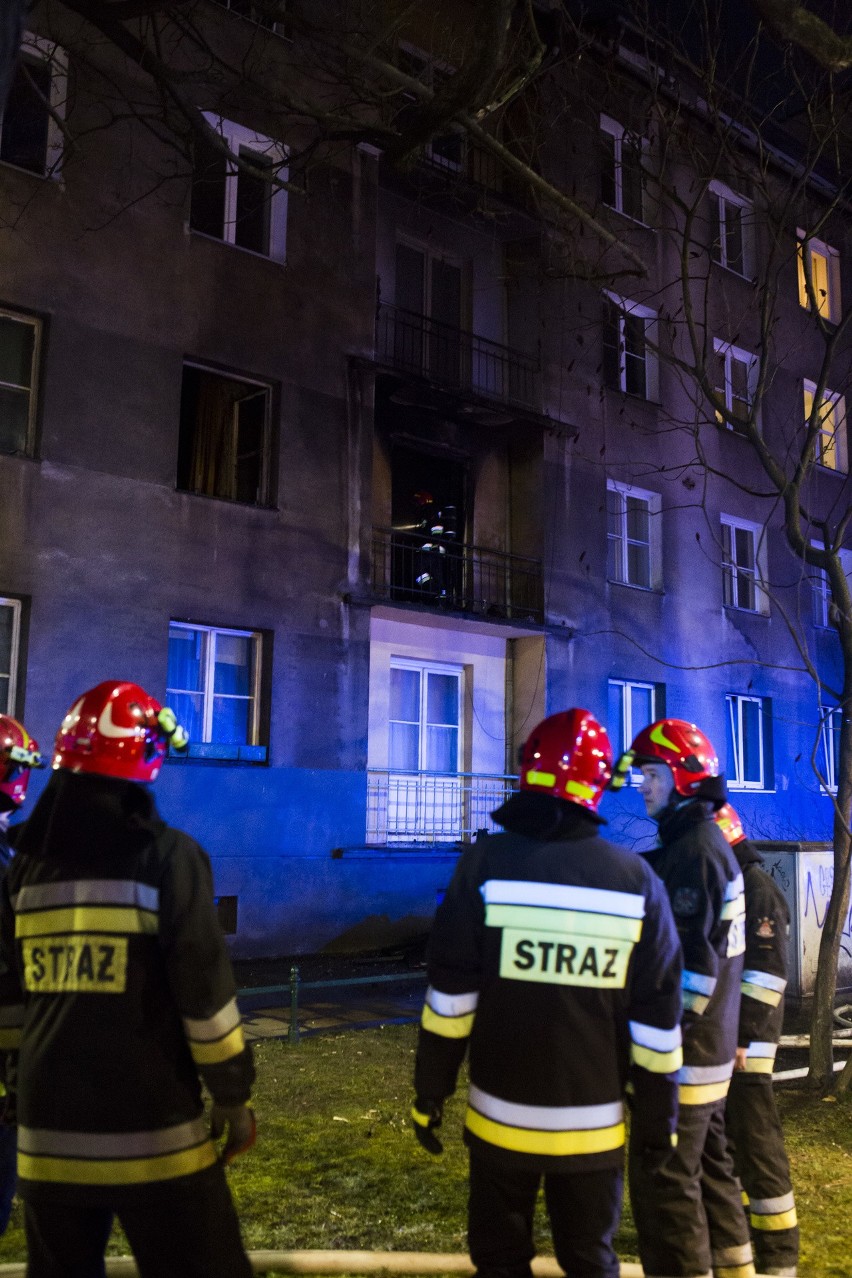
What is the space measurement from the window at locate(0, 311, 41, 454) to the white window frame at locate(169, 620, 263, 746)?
2843 millimetres

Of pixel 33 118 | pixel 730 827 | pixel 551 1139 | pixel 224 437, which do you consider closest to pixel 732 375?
pixel 224 437

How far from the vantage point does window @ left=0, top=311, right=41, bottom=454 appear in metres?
12.9

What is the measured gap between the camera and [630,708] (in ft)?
62.8

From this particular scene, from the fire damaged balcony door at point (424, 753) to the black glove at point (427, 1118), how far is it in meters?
12.4

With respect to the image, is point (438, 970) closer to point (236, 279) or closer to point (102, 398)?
point (102, 398)

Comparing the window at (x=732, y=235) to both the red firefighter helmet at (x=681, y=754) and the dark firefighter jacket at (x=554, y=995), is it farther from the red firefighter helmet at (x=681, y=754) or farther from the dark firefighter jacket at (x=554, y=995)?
the dark firefighter jacket at (x=554, y=995)

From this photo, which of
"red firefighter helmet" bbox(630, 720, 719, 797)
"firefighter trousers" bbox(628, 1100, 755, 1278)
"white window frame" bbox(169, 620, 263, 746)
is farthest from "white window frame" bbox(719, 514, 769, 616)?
"firefighter trousers" bbox(628, 1100, 755, 1278)

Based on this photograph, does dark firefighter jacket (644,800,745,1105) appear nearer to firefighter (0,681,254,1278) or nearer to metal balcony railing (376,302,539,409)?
firefighter (0,681,254,1278)

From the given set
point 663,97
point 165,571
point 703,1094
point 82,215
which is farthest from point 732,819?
point 663,97

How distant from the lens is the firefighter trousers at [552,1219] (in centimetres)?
331

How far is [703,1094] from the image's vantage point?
14.1 feet

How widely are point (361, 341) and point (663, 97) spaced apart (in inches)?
345

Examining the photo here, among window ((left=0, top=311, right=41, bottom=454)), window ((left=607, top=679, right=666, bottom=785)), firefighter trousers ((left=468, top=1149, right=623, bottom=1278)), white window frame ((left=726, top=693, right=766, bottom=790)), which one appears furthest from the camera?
white window frame ((left=726, top=693, right=766, bottom=790))

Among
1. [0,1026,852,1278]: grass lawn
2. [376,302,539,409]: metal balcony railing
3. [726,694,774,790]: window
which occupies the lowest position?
[0,1026,852,1278]: grass lawn
